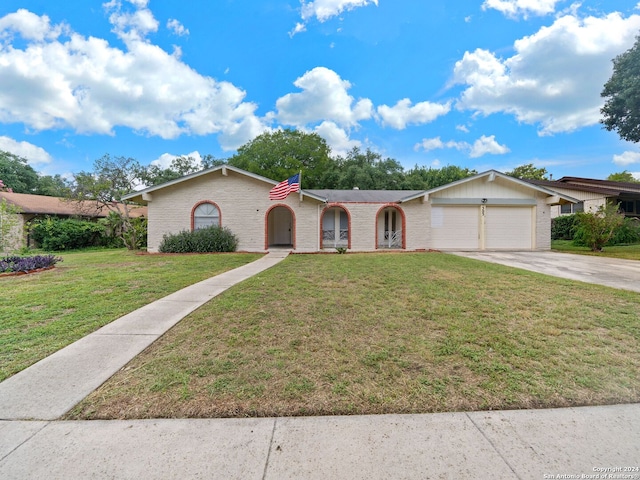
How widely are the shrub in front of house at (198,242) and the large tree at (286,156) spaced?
2035 centimetres

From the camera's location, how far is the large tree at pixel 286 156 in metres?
34.7

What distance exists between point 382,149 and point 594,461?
3489 cm

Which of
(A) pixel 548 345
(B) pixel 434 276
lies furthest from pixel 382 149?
(A) pixel 548 345

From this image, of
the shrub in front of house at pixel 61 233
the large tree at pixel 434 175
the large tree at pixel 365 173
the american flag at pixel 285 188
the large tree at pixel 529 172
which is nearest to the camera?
the american flag at pixel 285 188

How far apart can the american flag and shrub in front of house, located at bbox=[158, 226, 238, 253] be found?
3.26 meters

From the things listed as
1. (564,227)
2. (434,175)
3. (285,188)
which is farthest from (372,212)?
(434,175)

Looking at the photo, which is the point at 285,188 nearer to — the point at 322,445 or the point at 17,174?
the point at 322,445

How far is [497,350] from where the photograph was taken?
11.1ft

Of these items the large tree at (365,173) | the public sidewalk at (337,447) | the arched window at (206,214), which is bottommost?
the public sidewalk at (337,447)

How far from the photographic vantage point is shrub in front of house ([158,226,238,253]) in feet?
47.1

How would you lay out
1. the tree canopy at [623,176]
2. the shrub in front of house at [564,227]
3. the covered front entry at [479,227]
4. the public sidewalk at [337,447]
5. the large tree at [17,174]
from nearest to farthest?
the public sidewalk at [337,447], the covered front entry at [479,227], the shrub in front of house at [564,227], the large tree at [17,174], the tree canopy at [623,176]

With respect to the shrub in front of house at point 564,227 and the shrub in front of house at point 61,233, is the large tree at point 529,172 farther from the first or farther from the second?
the shrub in front of house at point 61,233

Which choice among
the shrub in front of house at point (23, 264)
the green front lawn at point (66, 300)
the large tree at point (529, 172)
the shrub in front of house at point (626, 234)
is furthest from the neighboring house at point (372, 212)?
the large tree at point (529, 172)

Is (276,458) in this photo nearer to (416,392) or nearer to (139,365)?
(416,392)
